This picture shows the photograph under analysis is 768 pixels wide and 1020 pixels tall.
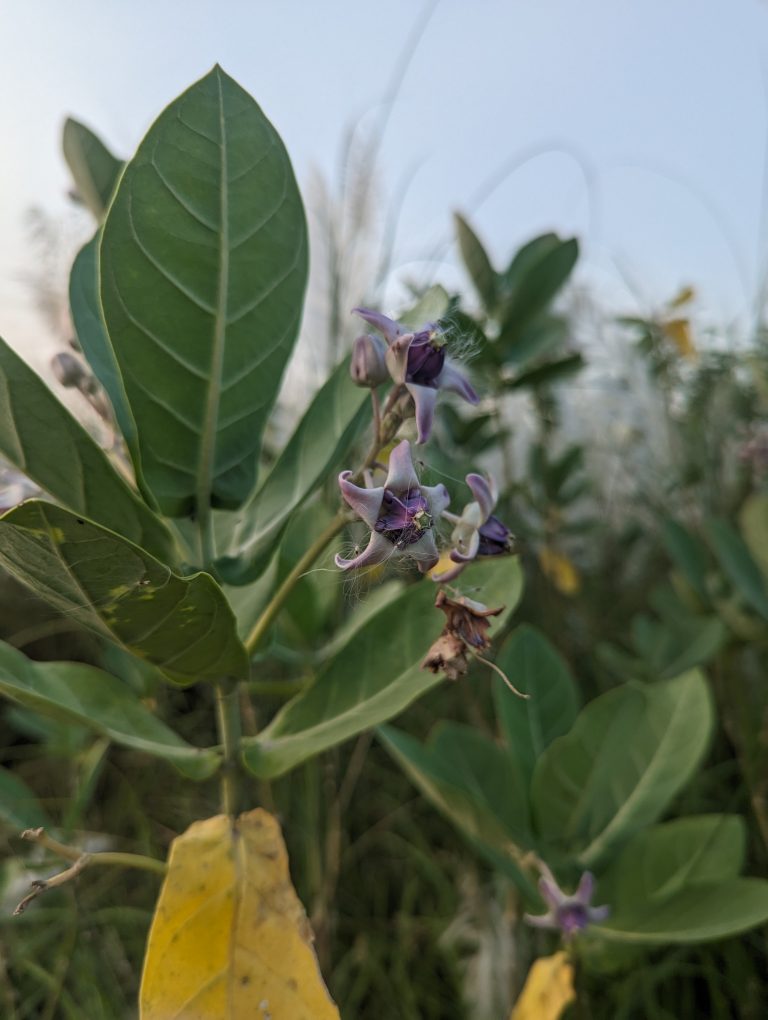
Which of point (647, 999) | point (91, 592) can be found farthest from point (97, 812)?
point (91, 592)

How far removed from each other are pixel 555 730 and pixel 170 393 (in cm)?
55

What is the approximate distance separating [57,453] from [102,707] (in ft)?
0.60

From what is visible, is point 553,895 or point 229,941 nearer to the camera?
point 229,941

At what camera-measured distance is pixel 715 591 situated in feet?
4.16

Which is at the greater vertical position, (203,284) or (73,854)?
(203,284)

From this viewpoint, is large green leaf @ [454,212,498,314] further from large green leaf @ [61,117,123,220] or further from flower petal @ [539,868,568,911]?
flower petal @ [539,868,568,911]

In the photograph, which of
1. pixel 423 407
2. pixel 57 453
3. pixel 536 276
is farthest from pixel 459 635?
pixel 536 276

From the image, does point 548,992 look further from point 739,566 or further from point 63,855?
point 739,566

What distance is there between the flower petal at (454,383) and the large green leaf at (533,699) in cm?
44

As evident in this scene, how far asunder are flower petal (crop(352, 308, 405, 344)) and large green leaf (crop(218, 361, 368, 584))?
0.07 metres

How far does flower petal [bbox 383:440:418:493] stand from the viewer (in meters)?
0.37

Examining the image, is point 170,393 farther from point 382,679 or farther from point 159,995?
point 159,995

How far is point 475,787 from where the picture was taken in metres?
0.77

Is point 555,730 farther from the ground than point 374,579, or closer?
closer
